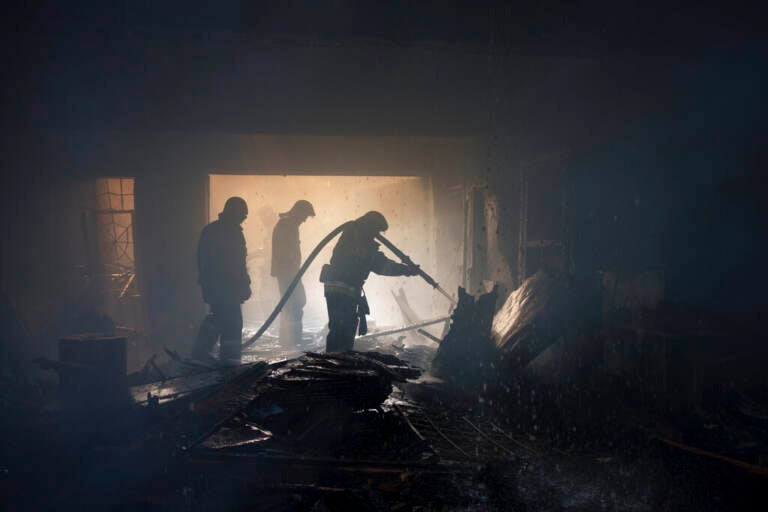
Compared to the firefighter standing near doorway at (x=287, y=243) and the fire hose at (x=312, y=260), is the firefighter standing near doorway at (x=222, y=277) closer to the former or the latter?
the fire hose at (x=312, y=260)

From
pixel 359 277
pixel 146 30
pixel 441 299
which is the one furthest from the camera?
pixel 441 299

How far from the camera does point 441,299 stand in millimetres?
11281

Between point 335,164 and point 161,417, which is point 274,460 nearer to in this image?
point 161,417

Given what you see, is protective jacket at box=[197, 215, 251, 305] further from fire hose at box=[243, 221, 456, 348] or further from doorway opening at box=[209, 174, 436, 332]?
doorway opening at box=[209, 174, 436, 332]

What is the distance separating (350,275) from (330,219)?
13901 millimetres

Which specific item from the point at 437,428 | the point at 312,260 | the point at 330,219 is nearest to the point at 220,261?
the point at 312,260

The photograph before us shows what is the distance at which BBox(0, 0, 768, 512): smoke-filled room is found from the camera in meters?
3.35

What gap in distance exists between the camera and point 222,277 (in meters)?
7.93

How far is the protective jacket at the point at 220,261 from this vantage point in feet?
25.8

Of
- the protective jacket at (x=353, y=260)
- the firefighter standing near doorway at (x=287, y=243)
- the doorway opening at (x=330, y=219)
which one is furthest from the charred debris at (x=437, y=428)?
the doorway opening at (x=330, y=219)

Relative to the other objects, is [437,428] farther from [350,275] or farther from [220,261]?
[220,261]

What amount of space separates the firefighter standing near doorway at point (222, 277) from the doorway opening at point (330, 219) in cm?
393

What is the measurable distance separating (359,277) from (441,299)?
15.3ft

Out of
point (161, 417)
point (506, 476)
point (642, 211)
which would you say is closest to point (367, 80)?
point (642, 211)
